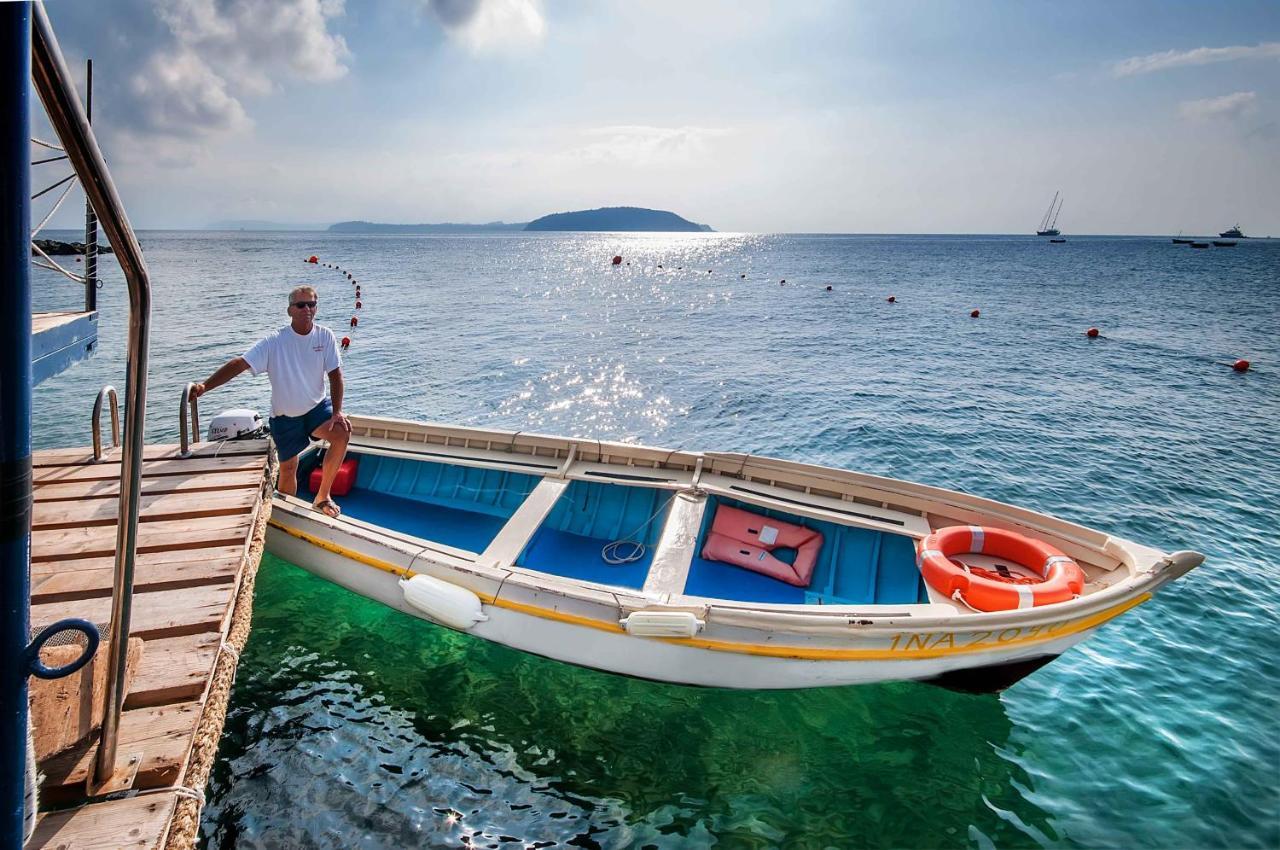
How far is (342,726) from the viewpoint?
6781mm

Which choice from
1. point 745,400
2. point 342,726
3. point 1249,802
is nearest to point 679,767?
point 342,726

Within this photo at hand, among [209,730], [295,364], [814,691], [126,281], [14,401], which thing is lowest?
[814,691]

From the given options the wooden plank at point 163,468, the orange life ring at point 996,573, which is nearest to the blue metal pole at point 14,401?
the wooden plank at point 163,468

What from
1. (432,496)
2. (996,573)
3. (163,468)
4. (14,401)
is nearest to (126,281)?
(14,401)

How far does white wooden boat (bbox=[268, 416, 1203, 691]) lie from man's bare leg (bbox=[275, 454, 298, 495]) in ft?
1.26

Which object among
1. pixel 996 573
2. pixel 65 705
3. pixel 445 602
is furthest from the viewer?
pixel 996 573

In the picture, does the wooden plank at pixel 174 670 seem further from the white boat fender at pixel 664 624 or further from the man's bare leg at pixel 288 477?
the man's bare leg at pixel 288 477

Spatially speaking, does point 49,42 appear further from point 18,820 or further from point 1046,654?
point 1046,654

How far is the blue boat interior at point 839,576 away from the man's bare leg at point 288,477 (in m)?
5.10

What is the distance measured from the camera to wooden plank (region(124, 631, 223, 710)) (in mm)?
3434

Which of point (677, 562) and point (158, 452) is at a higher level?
point (158, 452)

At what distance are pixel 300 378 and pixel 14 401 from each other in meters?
6.18

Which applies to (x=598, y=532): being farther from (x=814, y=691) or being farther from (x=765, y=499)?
(x=814, y=691)

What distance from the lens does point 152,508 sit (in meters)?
5.61
